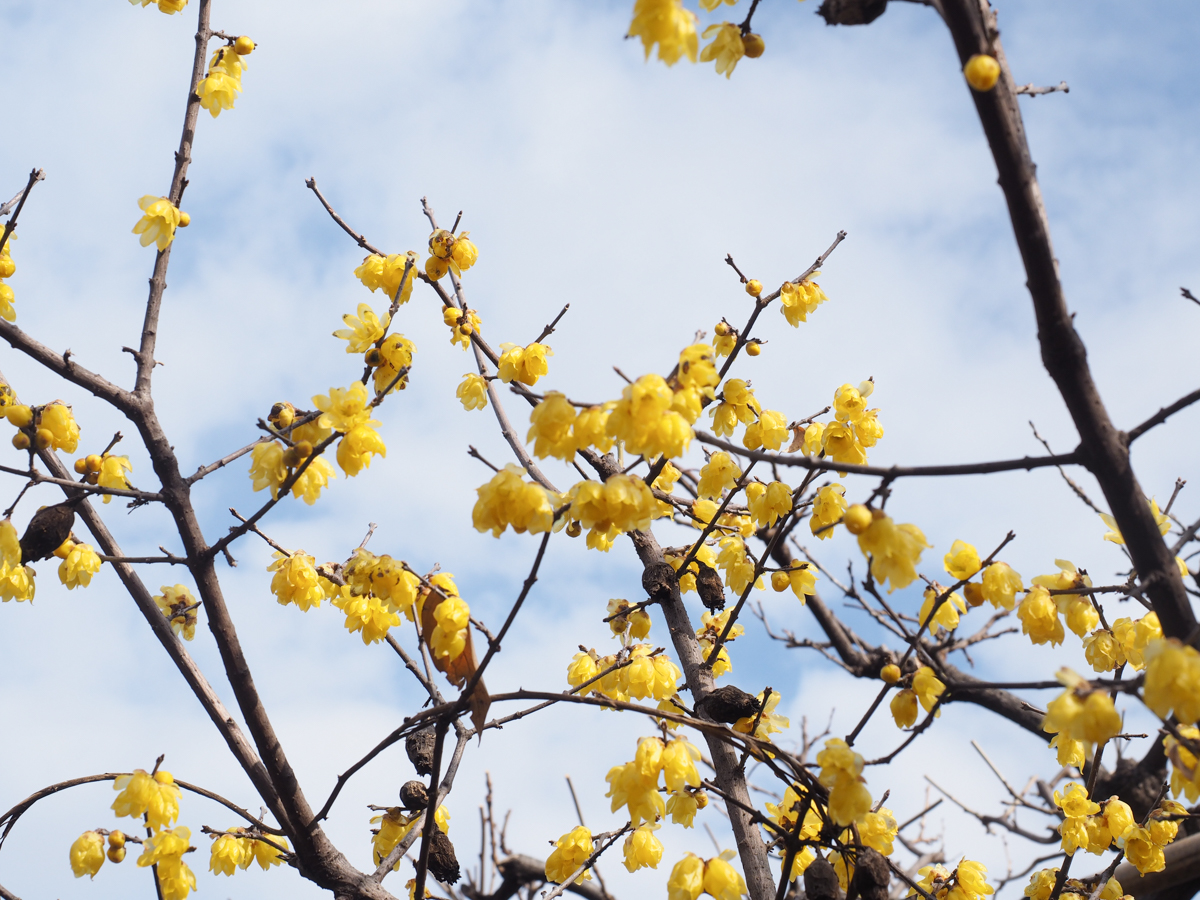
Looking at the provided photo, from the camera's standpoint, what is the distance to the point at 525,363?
3.09 m

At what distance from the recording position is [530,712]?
2.12 metres

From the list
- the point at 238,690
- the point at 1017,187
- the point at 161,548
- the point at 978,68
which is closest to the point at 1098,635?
the point at 1017,187

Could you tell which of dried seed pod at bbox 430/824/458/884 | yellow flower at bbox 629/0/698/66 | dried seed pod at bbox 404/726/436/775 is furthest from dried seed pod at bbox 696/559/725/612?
yellow flower at bbox 629/0/698/66

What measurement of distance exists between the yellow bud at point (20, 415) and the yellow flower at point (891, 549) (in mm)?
2333

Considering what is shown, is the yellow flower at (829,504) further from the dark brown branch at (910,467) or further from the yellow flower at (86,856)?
the yellow flower at (86,856)

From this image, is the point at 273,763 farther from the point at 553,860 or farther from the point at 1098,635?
the point at 1098,635

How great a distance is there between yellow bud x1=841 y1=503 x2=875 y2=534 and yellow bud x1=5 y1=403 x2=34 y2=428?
2298 mm

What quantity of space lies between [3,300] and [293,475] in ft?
4.73

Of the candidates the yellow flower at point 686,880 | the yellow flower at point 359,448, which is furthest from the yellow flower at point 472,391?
the yellow flower at point 686,880

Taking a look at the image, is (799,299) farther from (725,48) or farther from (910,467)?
(910,467)

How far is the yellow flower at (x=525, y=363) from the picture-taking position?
3.07 m

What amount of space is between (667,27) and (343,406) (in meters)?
1.23

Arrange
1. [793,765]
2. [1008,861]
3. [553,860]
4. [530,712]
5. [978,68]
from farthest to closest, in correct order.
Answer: [1008,861], [553,860], [530,712], [793,765], [978,68]

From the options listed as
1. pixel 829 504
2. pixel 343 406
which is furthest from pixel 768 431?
pixel 343 406
